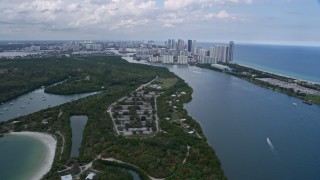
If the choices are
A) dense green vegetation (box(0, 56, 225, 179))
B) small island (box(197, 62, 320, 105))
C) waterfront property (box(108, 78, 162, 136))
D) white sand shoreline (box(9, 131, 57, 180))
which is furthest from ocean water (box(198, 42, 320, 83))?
white sand shoreline (box(9, 131, 57, 180))

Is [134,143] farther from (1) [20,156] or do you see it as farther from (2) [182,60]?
(2) [182,60]

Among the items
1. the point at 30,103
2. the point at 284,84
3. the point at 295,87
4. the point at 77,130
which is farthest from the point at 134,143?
the point at 284,84

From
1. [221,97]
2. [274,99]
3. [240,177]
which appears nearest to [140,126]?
[240,177]

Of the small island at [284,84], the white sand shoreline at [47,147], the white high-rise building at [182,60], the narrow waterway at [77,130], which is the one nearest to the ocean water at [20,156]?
the white sand shoreline at [47,147]

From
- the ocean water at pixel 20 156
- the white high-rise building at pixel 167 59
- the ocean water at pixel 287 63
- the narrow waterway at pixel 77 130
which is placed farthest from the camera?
the white high-rise building at pixel 167 59

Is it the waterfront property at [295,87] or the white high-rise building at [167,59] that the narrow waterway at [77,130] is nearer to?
the waterfront property at [295,87]
